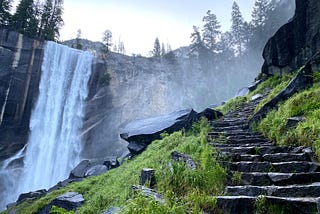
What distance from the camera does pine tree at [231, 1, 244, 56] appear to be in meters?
44.7

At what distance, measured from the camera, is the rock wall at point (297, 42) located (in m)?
11.9

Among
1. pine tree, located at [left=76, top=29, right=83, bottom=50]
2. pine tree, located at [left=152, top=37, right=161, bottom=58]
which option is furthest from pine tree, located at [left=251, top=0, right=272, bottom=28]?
pine tree, located at [left=76, top=29, right=83, bottom=50]

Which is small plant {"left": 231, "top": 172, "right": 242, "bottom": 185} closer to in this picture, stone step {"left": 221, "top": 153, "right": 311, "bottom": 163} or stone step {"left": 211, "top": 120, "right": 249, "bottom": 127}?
stone step {"left": 221, "top": 153, "right": 311, "bottom": 163}

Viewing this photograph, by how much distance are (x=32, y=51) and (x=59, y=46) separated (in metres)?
3.18

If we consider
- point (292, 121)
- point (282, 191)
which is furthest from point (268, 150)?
point (282, 191)

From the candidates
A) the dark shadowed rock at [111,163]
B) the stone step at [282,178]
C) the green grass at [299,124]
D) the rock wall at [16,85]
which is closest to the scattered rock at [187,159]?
the stone step at [282,178]

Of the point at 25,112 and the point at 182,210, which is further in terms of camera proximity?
the point at 25,112

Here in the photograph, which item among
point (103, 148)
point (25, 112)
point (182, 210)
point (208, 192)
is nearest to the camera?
point (182, 210)

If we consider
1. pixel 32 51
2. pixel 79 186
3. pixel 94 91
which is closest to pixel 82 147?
pixel 94 91

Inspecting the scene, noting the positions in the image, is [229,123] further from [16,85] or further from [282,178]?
[16,85]

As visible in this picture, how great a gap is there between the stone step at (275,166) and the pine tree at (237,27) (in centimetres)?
4245

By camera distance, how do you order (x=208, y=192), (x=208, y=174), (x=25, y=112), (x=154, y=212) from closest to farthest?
(x=154, y=212), (x=208, y=192), (x=208, y=174), (x=25, y=112)

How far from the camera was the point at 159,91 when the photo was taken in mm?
35438

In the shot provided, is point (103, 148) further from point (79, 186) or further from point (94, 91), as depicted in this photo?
point (79, 186)
